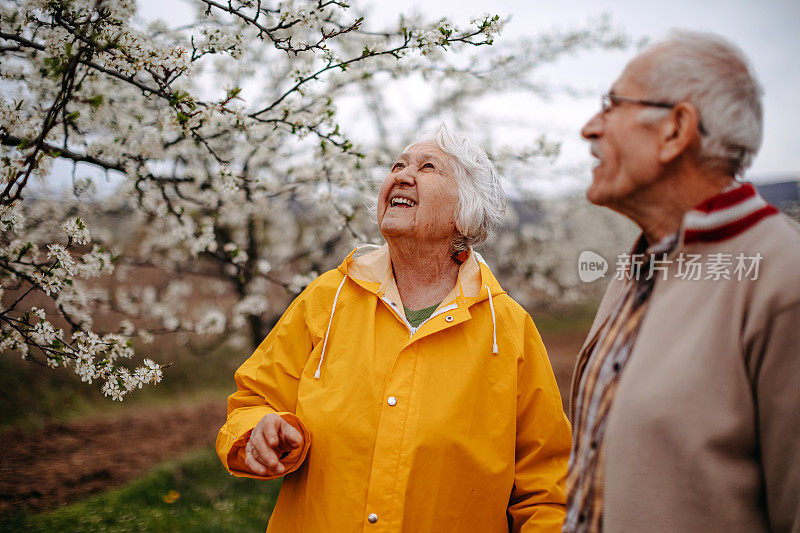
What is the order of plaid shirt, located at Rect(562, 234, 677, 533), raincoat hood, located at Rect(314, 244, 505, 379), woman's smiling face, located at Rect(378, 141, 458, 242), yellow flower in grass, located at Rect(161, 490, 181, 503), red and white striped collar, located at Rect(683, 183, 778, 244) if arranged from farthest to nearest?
yellow flower in grass, located at Rect(161, 490, 181, 503) → woman's smiling face, located at Rect(378, 141, 458, 242) → raincoat hood, located at Rect(314, 244, 505, 379) → plaid shirt, located at Rect(562, 234, 677, 533) → red and white striped collar, located at Rect(683, 183, 778, 244)

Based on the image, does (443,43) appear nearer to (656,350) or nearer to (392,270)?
(392,270)

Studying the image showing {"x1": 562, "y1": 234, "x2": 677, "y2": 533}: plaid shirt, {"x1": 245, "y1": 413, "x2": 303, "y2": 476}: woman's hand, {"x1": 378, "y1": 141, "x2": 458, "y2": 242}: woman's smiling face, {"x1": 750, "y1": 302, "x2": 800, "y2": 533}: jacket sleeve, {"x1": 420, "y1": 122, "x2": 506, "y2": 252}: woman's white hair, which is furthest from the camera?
{"x1": 420, "y1": 122, "x2": 506, "y2": 252}: woman's white hair

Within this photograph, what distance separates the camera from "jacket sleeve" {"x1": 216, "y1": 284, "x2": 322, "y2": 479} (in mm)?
1756

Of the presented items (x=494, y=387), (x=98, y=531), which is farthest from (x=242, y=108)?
(x=98, y=531)

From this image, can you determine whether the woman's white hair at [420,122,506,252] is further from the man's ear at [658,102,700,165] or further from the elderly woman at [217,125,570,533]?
the man's ear at [658,102,700,165]

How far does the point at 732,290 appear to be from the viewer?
1.03 m

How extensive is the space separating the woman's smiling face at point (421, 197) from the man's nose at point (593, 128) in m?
0.76

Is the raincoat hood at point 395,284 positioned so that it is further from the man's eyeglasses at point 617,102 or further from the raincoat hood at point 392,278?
the man's eyeglasses at point 617,102

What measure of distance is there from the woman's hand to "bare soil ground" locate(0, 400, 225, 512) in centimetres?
356

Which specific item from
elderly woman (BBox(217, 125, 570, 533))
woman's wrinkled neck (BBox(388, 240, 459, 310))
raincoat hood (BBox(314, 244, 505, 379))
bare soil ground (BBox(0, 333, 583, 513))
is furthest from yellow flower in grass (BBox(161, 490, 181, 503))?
woman's wrinkled neck (BBox(388, 240, 459, 310))

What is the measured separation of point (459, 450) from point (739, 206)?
3.71 ft

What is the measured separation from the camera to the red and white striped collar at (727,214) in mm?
1075

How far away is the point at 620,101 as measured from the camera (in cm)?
122

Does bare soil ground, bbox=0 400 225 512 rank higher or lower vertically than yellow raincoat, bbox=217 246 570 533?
lower
